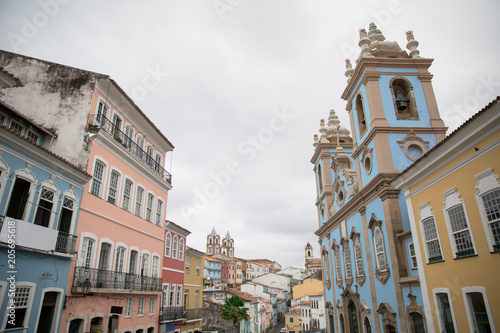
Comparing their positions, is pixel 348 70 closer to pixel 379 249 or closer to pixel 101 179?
pixel 379 249

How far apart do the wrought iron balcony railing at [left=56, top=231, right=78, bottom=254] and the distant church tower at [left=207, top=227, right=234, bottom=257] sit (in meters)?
107

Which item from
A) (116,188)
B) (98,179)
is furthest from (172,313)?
(98,179)

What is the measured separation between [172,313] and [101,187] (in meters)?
10.7

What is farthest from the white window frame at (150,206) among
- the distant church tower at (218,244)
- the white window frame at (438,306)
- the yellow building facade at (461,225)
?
the distant church tower at (218,244)

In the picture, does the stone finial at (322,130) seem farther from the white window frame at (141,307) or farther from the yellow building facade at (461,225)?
the white window frame at (141,307)

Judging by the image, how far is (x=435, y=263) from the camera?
11.8 m

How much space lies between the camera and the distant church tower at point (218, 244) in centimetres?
11759

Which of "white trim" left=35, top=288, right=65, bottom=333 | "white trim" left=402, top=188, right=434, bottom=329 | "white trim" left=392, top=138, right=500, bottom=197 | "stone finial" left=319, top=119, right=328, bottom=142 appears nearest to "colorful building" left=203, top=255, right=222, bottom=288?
"stone finial" left=319, top=119, right=328, bottom=142

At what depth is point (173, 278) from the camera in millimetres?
23250

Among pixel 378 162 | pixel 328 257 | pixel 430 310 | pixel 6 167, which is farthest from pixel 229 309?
pixel 6 167

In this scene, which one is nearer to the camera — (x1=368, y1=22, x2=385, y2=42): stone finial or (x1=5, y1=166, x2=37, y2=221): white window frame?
(x1=5, y1=166, x2=37, y2=221): white window frame

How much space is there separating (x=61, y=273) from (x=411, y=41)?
21.9 metres

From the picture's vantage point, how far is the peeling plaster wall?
14.7m

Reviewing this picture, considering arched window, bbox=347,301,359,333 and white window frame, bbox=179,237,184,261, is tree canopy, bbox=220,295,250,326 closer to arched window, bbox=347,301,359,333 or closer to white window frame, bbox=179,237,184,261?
white window frame, bbox=179,237,184,261
